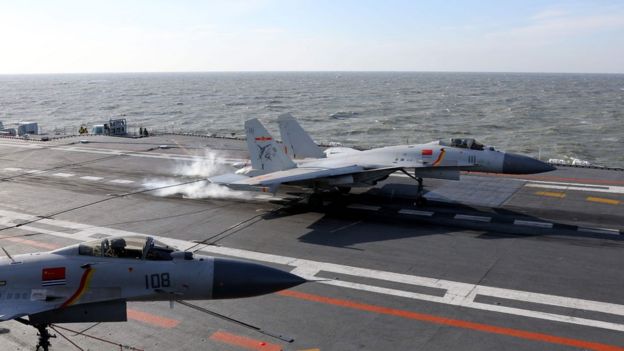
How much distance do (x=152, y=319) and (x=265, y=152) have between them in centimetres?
1473

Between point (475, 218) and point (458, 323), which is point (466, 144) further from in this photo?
point (458, 323)

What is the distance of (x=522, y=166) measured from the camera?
24109 mm

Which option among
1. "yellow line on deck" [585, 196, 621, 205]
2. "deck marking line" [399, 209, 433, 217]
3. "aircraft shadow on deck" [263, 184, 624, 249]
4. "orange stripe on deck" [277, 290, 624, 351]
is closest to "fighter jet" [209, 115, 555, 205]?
"deck marking line" [399, 209, 433, 217]

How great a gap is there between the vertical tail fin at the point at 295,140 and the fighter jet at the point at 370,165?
263 centimetres

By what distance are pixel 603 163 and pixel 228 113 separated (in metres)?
83.1

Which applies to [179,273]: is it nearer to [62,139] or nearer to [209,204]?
[209,204]

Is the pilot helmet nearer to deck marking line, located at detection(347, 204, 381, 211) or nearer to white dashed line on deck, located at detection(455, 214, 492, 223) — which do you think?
deck marking line, located at detection(347, 204, 381, 211)

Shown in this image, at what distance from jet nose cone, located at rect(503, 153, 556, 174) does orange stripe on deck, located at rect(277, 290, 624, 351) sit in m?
12.8

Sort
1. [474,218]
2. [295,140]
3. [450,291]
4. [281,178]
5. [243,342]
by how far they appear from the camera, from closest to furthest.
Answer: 1. [243,342]
2. [450,291]
3. [474,218]
4. [281,178]
5. [295,140]

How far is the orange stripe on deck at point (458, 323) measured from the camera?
483 inches

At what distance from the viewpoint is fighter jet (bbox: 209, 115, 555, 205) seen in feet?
80.3

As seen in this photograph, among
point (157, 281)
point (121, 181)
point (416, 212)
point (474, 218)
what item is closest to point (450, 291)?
point (474, 218)

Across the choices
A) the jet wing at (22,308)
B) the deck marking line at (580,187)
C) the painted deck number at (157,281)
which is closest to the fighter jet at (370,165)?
the deck marking line at (580,187)

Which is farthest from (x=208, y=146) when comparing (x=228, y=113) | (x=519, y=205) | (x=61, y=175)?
(x=228, y=113)
